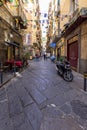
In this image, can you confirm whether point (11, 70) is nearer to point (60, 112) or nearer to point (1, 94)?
point (1, 94)

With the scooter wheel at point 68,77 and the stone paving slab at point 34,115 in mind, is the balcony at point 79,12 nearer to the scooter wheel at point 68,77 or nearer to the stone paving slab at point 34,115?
the scooter wheel at point 68,77

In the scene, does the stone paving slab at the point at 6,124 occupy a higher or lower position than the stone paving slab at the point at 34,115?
lower

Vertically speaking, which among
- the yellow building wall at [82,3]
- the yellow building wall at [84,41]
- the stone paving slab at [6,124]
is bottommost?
the stone paving slab at [6,124]

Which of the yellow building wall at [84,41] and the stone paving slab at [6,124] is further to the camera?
the yellow building wall at [84,41]

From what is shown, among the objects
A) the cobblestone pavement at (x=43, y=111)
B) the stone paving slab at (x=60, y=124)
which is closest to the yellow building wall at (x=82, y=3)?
the cobblestone pavement at (x=43, y=111)

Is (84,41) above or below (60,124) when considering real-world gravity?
above

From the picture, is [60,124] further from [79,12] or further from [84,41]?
[84,41]

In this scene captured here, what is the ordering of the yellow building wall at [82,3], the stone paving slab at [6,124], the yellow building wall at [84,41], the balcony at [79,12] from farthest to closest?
1. the yellow building wall at [82,3]
2. the yellow building wall at [84,41]
3. the balcony at [79,12]
4. the stone paving slab at [6,124]

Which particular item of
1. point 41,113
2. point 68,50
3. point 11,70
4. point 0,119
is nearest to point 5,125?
point 0,119

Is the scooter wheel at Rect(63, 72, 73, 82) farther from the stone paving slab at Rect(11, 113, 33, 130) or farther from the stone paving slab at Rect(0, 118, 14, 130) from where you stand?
the stone paving slab at Rect(0, 118, 14, 130)

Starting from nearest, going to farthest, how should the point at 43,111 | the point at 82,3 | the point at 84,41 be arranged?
the point at 43,111 → the point at 84,41 → the point at 82,3

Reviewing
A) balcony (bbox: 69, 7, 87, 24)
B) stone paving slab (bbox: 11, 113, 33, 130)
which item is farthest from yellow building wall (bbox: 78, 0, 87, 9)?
stone paving slab (bbox: 11, 113, 33, 130)

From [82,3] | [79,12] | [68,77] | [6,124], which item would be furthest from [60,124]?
[82,3]

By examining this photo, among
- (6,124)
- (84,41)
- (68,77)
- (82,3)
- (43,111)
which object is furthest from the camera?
(82,3)
